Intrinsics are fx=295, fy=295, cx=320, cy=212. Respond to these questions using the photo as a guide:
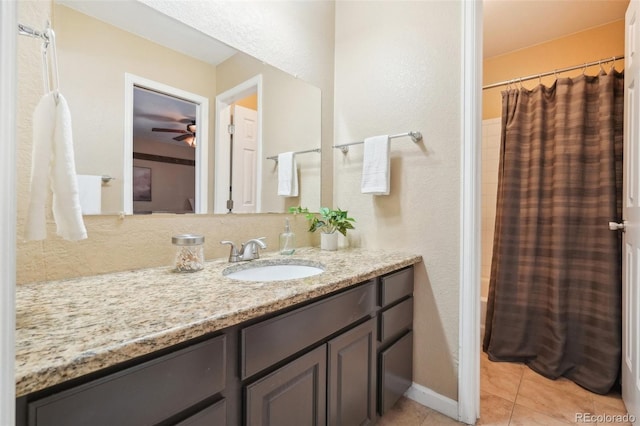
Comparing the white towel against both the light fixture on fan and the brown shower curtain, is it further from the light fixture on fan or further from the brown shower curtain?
the brown shower curtain

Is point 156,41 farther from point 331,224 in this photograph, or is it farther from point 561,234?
point 561,234

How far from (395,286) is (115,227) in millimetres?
1147

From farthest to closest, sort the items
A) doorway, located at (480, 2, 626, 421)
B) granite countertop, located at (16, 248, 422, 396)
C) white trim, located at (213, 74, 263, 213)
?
1. doorway, located at (480, 2, 626, 421)
2. white trim, located at (213, 74, 263, 213)
3. granite countertop, located at (16, 248, 422, 396)

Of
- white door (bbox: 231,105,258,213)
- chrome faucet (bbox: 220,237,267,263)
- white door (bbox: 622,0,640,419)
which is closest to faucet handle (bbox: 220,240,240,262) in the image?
chrome faucet (bbox: 220,237,267,263)

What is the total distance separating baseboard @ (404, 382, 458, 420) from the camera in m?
1.43

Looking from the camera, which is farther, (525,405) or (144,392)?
(525,405)

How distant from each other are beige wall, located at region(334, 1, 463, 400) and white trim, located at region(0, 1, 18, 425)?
4.86 feet

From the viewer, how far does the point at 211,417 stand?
66cm

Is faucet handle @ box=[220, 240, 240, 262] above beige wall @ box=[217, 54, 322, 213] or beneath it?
beneath

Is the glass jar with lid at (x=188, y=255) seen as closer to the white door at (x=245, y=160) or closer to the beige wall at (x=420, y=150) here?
the white door at (x=245, y=160)

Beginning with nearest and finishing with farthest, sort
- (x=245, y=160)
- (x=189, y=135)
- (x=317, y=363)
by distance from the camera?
1. (x=317, y=363)
2. (x=189, y=135)
3. (x=245, y=160)

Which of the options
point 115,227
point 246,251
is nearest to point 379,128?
point 246,251

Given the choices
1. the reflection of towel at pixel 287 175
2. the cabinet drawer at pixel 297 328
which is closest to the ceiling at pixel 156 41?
the reflection of towel at pixel 287 175

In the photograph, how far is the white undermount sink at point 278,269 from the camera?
1.27m
